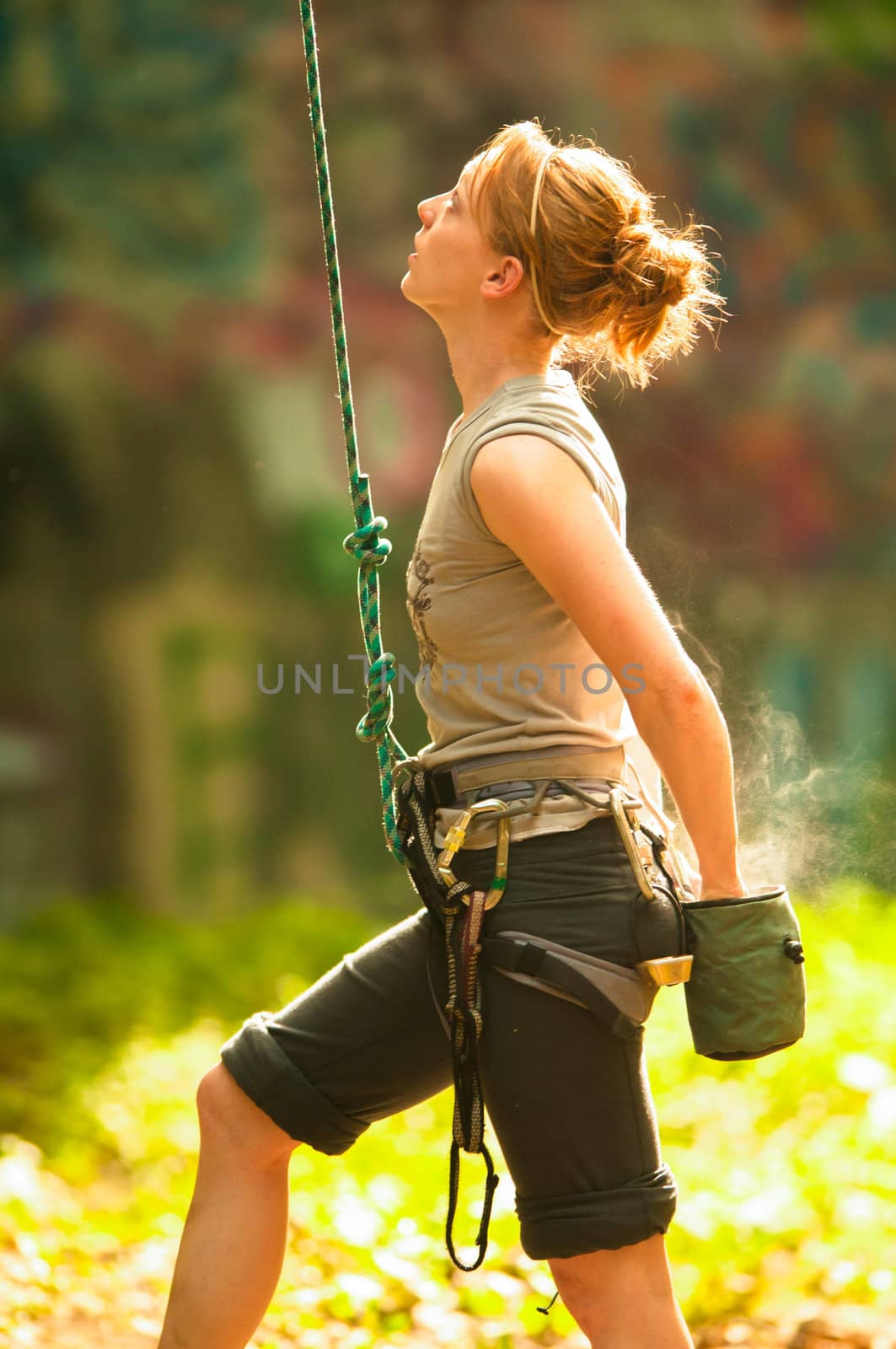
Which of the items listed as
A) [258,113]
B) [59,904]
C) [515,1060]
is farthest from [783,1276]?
[258,113]

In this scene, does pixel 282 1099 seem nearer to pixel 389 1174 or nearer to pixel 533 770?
pixel 533 770

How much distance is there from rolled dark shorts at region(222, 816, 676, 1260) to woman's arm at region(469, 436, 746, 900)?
0.18m

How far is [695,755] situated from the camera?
1.77 meters

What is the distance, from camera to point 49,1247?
144 inches

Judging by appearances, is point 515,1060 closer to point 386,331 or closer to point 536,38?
point 386,331

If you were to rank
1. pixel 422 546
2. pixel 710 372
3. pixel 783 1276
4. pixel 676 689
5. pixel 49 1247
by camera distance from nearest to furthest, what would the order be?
1. pixel 676 689
2. pixel 422 546
3. pixel 783 1276
4. pixel 49 1247
5. pixel 710 372

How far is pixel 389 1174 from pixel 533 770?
2.69 metres

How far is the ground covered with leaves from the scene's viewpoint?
124 inches

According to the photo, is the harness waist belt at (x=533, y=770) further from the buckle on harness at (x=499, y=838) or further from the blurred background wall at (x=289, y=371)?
the blurred background wall at (x=289, y=371)

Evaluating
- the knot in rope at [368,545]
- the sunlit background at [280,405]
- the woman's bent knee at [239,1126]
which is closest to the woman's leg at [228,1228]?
the woman's bent knee at [239,1126]

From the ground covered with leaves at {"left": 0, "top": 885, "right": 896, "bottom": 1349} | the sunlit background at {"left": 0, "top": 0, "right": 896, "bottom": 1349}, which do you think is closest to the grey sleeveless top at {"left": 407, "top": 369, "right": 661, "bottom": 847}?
the ground covered with leaves at {"left": 0, "top": 885, "right": 896, "bottom": 1349}

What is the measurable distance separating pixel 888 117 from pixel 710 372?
4.74 feet

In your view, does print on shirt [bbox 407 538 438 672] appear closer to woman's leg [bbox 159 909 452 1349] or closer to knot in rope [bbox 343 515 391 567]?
knot in rope [bbox 343 515 391 567]

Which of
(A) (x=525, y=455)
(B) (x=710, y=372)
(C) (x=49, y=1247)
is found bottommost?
(C) (x=49, y=1247)
